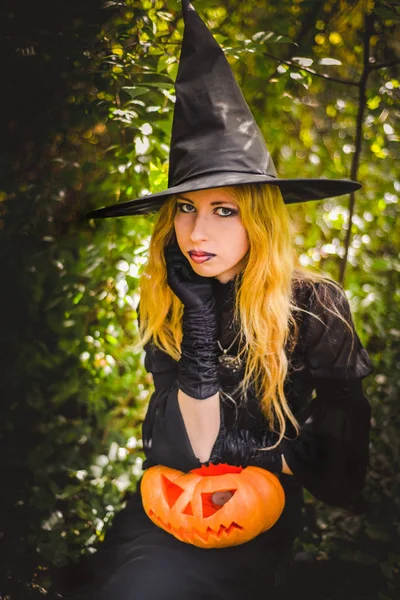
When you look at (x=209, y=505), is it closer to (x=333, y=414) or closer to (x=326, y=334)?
(x=333, y=414)

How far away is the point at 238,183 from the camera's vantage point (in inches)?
56.7

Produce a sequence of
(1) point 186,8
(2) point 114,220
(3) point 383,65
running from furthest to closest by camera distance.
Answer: (2) point 114,220, (3) point 383,65, (1) point 186,8

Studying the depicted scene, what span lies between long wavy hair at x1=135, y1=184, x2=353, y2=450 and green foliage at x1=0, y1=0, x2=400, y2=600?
0.98ft

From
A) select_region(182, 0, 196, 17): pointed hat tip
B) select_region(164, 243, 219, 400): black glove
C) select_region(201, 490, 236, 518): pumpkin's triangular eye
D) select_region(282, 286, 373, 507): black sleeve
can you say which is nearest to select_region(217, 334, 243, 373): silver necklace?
select_region(164, 243, 219, 400): black glove

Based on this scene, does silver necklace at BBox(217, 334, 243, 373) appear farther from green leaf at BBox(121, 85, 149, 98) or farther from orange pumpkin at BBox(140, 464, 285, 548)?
green leaf at BBox(121, 85, 149, 98)

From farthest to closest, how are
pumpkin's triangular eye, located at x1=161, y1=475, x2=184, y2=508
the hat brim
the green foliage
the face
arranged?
the green foliage, pumpkin's triangular eye, located at x1=161, y1=475, x2=184, y2=508, the face, the hat brim

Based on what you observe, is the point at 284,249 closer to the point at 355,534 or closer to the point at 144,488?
the point at 144,488

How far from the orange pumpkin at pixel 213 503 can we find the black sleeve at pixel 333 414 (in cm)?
15

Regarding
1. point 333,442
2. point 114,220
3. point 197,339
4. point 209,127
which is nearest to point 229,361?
point 197,339

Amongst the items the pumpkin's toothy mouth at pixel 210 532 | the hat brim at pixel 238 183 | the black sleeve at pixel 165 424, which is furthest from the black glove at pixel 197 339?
the pumpkin's toothy mouth at pixel 210 532

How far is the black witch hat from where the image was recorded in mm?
1521

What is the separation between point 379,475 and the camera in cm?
234

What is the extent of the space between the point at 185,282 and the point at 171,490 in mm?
665

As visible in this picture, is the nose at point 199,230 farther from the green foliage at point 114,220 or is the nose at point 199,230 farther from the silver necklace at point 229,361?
the green foliage at point 114,220
